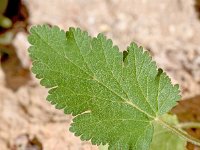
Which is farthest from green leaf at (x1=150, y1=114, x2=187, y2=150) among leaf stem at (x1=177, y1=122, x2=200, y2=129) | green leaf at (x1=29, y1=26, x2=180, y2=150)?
green leaf at (x1=29, y1=26, x2=180, y2=150)

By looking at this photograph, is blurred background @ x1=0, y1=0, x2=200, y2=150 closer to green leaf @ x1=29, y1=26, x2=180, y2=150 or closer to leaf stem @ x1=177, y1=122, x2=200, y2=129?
leaf stem @ x1=177, y1=122, x2=200, y2=129

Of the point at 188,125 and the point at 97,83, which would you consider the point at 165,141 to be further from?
the point at 97,83

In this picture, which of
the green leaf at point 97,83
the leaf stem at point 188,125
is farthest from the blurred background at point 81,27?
the green leaf at point 97,83

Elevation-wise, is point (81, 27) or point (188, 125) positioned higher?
point (81, 27)

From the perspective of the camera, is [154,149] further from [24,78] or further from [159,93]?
[24,78]

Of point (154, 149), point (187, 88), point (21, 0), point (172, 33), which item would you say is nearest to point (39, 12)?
point (21, 0)

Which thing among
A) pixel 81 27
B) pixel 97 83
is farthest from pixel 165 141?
pixel 81 27
